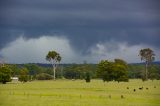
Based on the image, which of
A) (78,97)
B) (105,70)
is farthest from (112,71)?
(78,97)

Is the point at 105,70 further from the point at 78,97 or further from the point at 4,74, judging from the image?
the point at 78,97

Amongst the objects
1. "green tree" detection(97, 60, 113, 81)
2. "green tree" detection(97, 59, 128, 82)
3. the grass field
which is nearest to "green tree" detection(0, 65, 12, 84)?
"green tree" detection(97, 60, 113, 81)

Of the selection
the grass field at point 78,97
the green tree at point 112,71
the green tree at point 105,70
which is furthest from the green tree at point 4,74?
the grass field at point 78,97

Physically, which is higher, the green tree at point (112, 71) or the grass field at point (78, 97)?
the green tree at point (112, 71)

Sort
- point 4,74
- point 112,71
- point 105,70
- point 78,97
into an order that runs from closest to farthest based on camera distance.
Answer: point 78,97, point 4,74, point 112,71, point 105,70

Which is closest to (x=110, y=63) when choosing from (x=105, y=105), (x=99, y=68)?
(x=99, y=68)

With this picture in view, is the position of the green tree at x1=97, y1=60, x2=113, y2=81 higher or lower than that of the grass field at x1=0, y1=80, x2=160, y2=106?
higher

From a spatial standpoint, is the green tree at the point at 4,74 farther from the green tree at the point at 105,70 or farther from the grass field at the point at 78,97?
the grass field at the point at 78,97

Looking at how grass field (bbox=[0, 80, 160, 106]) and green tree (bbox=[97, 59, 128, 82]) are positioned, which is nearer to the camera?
grass field (bbox=[0, 80, 160, 106])

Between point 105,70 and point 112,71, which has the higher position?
point 105,70

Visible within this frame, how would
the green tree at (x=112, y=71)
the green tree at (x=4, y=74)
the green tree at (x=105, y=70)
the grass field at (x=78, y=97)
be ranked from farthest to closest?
1. the green tree at (x=105, y=70)
2. the green tree at (x=112, y=71)
3. the green tree at (x=4, y=74)
4. the grass field at (x=78, y=97)

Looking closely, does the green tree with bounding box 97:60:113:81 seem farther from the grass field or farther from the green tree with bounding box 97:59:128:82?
the grass field

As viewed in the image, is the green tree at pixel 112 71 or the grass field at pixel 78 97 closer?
the grass field at pixel 78 97

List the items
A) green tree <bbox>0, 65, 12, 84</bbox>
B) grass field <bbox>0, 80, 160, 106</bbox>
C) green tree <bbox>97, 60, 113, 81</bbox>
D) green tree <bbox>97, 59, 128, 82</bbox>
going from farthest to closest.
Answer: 1. green tree <bbox>97, 60, 113, 81</bbox>
2. green tree <bbox>97, 59, 128, 82</bbox>
3. green tree <bbox>0, 65, 12, 84</bbox>
4. grass field <bbox>0, 80, 160, 106</bbox>
